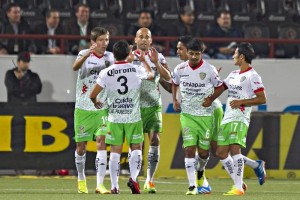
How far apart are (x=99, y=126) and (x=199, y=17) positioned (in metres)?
8.35

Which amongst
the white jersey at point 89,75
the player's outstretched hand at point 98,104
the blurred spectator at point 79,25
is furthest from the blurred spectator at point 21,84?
the player's outstretched hand at point 98,104

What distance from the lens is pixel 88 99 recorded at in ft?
54.6

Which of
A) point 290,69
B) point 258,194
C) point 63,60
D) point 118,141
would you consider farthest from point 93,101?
point 290,69

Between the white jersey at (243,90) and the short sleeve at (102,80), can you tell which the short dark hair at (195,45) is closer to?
the white jersey at (243,90)

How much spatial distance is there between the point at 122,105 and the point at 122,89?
0.66 ft

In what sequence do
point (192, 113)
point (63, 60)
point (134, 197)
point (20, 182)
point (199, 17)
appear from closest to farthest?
point (134, 197), point (192, 113), point (20, 182), point (63, 60), point (199, 17)

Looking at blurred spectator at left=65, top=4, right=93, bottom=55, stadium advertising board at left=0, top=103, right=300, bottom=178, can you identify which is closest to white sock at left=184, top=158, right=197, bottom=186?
stadium advertising board at left=0, top=103, right=300, bottom=178

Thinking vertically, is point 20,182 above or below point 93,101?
below

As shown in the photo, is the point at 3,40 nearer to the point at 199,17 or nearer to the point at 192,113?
the point at 199,17

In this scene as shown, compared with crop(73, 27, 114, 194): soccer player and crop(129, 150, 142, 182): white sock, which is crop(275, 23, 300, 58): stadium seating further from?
crop(129, 150, 142, 182): white sock

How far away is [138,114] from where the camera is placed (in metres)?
15.9

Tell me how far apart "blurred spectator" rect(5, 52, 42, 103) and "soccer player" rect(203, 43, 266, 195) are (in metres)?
5.86

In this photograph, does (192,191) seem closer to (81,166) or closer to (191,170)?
(191,170)

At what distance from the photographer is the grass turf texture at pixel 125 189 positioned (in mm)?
15445
